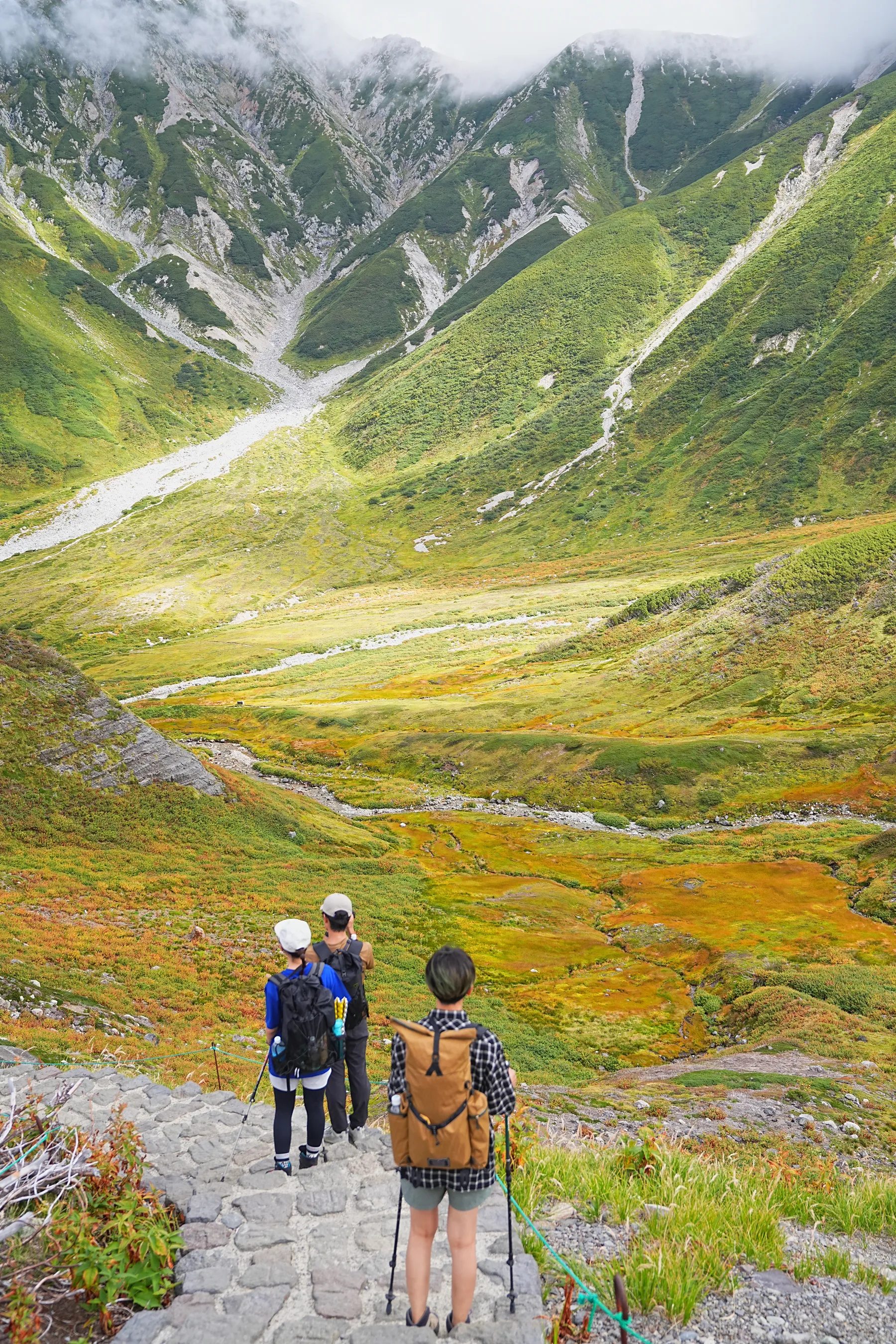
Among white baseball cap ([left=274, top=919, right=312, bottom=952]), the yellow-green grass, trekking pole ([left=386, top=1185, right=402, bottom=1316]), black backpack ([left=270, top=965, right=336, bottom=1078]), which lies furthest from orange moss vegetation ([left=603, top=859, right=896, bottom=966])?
trekking pole ([left=386, top=1185, right=402, bottom=1316])

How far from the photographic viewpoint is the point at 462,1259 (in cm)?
681

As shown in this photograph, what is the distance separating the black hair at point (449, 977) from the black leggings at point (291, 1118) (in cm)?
429

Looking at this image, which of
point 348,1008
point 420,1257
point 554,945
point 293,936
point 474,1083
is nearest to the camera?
point 420,1257

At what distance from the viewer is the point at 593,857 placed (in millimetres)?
53469

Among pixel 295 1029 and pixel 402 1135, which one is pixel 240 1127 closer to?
pixel 295 1029

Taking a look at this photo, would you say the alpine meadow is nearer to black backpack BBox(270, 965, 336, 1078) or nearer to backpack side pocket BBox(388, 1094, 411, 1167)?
black backpack BBox(270, 965, 336, 1078)

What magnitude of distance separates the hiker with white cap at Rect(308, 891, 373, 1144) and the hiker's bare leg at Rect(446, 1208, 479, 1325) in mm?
3789

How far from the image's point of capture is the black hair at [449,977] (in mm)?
6789

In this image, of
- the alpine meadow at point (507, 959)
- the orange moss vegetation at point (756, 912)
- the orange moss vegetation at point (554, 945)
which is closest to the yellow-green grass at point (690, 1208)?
the alpine meadow at point (507, 959)

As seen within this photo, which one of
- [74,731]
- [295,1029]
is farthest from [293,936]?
[74,731]

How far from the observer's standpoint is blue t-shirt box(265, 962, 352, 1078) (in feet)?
31.7

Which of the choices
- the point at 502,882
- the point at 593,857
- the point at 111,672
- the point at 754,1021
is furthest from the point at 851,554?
the point at 111,672

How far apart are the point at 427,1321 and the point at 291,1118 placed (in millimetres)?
3718

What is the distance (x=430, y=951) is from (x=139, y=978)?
13.3 metres
